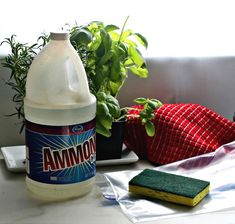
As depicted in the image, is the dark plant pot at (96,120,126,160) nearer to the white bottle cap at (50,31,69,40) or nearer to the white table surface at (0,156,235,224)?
the white table surface at (0,156,235,224)

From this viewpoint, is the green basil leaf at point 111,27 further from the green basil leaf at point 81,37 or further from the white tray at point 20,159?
the white tray at point 20,159

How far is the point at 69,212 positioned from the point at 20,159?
0.24m

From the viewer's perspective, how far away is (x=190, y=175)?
3.64 feet

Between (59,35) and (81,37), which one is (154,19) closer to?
(81,37)

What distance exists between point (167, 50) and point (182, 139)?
0.25 m

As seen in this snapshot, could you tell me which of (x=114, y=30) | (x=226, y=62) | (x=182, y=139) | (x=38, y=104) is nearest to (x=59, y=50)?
(x=38, y=104)

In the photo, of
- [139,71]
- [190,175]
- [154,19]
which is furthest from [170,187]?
[154,19]

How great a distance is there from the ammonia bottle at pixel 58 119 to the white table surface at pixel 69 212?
0.10 ft

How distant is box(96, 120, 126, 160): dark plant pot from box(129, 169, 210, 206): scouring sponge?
0.12 metres

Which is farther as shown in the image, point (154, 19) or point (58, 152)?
point (154, 19)

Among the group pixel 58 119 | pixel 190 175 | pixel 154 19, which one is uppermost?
pixel 154 19

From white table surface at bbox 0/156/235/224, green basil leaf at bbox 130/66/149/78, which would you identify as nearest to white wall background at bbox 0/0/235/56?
green basil leaf at bbox 130/66/149/78

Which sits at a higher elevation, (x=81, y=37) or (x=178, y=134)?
(x=81, y=37)

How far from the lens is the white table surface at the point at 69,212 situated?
92 cm
